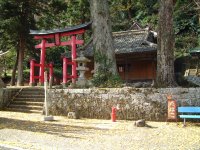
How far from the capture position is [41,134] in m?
9.51

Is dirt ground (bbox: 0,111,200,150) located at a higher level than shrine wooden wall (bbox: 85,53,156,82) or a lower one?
lower

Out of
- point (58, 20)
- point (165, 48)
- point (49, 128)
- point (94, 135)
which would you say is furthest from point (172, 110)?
point (58, 20)

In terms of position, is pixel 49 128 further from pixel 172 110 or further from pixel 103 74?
pixel 103 74

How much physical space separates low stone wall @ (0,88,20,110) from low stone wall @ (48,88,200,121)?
11.7 feet

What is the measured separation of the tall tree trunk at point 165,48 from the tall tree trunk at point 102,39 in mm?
2483

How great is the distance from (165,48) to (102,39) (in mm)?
3168

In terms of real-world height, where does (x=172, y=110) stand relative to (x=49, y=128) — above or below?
above

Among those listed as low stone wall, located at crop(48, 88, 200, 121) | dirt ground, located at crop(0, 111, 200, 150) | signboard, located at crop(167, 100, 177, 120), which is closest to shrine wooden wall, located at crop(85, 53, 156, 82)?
low stone wall, located at crop(48, 88, 200, 121)

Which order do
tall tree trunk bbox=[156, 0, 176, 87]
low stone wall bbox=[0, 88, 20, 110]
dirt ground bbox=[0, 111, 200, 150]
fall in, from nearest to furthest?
dirt ground bbox=[0, 111, 200, 150]
tall tree trunk bbox=[156, 0, 176, 87]
low stone wall bbox=[0, 88, 20, 110]

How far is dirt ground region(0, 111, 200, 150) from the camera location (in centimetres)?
784

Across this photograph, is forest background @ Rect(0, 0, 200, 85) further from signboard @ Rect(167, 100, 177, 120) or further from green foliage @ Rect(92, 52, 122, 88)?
signboard @ Rect(167, 100, 177, 120)

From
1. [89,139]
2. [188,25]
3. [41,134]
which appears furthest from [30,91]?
[188,25]

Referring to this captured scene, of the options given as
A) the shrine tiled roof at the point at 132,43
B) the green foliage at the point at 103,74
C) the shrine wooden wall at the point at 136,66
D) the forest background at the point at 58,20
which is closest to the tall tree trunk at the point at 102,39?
the green foliage at the point at 103,74

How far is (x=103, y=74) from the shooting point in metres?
14.9
